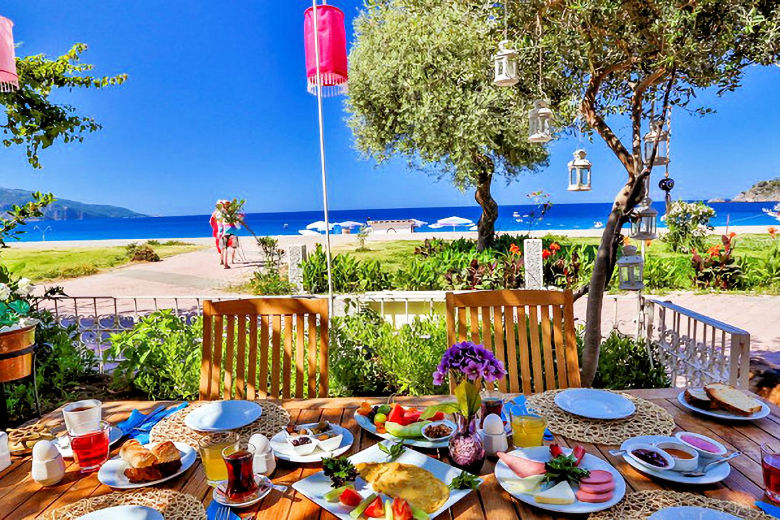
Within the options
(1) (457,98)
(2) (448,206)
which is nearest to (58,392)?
(1) (457,98)

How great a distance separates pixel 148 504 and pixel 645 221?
2.34 meters

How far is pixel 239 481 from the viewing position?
0.95 meters

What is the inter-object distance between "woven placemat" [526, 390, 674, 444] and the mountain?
132 feet

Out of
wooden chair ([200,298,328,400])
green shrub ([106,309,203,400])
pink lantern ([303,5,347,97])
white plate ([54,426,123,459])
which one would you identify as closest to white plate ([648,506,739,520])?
wooden chair ([200,298,328,400])

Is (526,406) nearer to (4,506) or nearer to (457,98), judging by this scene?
(4,506)

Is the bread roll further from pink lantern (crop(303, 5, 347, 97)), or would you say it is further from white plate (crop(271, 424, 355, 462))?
pink lantern (crop(303, 5, 347, 97))

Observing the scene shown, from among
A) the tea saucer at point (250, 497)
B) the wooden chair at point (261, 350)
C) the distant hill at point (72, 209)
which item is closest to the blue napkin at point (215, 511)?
the tea saucer at point (250, 497)

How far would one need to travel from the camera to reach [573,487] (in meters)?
0.95

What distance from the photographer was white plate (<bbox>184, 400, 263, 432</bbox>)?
1.29m

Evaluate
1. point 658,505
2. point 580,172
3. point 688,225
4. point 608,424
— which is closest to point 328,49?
point 580,172

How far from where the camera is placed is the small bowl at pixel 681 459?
100 centimetres

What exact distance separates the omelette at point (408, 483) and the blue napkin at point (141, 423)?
708 mm

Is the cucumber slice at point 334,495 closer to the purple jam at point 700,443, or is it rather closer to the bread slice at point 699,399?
the purple jam at point 700,443

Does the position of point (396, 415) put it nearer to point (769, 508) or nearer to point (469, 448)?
point (469, 448)
